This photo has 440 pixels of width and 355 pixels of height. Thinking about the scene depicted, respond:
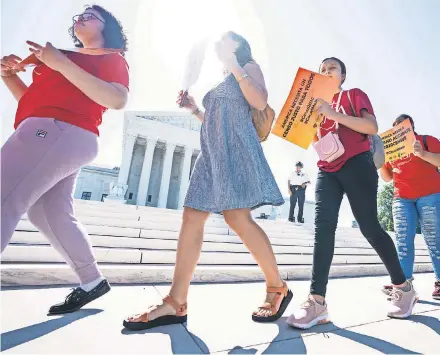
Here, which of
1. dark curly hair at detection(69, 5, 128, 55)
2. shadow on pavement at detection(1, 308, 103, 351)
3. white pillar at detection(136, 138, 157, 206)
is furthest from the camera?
white pillar at detection(136, 138, 157, 206)

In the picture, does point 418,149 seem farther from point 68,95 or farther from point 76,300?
point 76,300

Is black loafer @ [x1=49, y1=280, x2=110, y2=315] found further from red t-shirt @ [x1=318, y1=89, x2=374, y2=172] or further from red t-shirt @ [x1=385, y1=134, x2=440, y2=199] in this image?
red t-shirt @ [x1=385, y1=134, x2=440, y2=199]

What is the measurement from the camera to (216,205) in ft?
5.23

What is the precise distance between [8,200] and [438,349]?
7.80 ft

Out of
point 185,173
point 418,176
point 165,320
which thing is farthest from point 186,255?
point 185,173

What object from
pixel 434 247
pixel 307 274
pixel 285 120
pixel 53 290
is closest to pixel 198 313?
pixel 53 290

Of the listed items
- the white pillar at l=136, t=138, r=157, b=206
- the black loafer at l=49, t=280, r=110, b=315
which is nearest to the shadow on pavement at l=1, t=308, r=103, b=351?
the black loafer at l=49, t=280, r=110, b=315

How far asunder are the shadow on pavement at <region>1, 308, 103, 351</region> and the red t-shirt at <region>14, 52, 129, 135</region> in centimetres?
113

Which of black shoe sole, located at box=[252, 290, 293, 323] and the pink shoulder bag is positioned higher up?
the pink shoulder bag

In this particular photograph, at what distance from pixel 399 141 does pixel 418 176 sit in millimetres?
486

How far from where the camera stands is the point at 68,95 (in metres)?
1.52

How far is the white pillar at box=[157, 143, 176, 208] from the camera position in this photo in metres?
29.8

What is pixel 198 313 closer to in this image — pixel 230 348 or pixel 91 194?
pixel 230 348

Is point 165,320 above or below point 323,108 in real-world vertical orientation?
below
